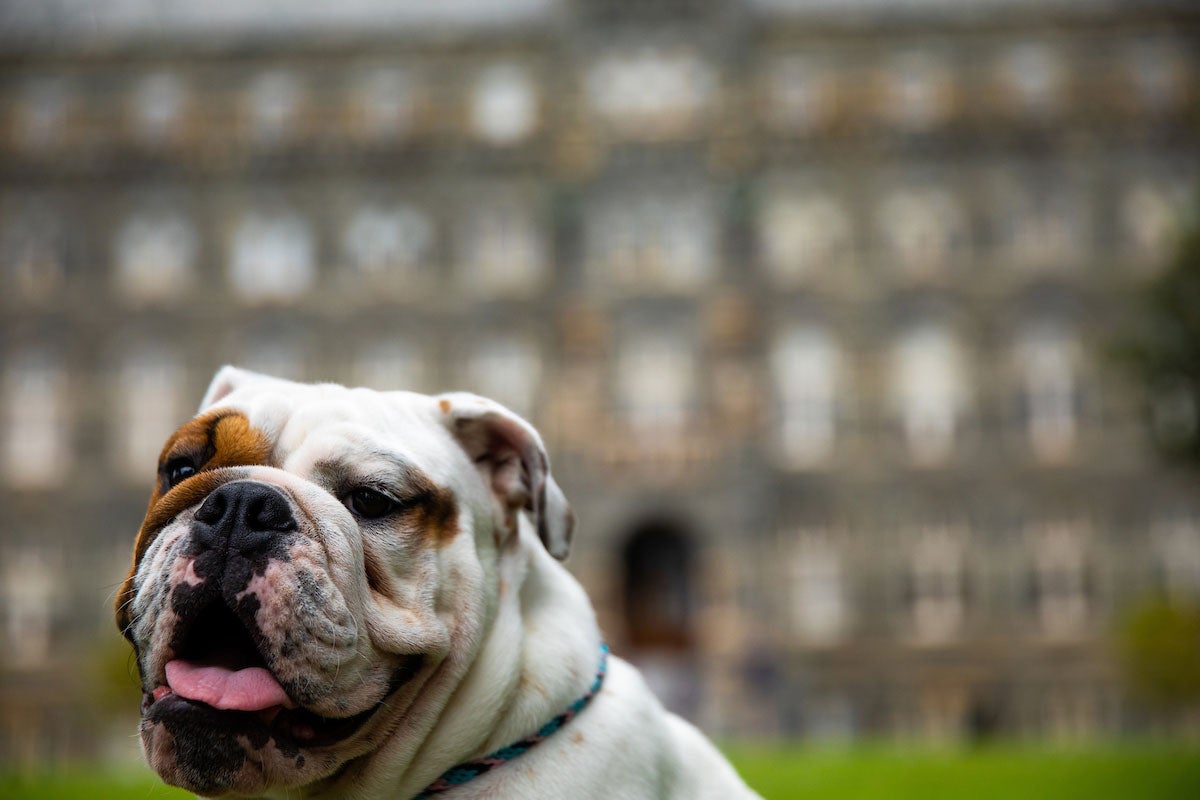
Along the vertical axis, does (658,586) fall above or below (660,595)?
above

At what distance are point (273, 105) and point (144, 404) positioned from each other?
267 inches

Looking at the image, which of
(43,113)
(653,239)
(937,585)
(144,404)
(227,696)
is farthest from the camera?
(43,113)

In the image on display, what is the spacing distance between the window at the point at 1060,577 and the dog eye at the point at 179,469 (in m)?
22.7

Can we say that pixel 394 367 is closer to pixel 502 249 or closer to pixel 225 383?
pixel 502 249

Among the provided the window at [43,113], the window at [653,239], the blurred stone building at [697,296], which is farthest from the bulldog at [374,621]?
the window at [43,113]

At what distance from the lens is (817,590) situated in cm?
2295

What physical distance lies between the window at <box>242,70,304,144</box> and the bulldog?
24170 millimetres

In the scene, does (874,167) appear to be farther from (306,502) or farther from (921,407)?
(306,502)

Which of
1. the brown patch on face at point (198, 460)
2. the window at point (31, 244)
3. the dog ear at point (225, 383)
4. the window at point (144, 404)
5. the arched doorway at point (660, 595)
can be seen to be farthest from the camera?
the window at point (31, 244)

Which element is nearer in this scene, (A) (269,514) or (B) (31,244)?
(A) (269,514)

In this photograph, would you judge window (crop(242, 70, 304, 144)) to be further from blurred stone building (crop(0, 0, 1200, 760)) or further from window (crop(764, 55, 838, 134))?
window (crop(764, 55, 838, 134))

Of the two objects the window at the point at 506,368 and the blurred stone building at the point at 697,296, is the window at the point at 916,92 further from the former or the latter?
the window at the point at 506,368

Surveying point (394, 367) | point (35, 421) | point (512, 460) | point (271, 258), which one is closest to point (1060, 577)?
point (394, 367)

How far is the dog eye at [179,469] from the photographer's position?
242 centimetres
